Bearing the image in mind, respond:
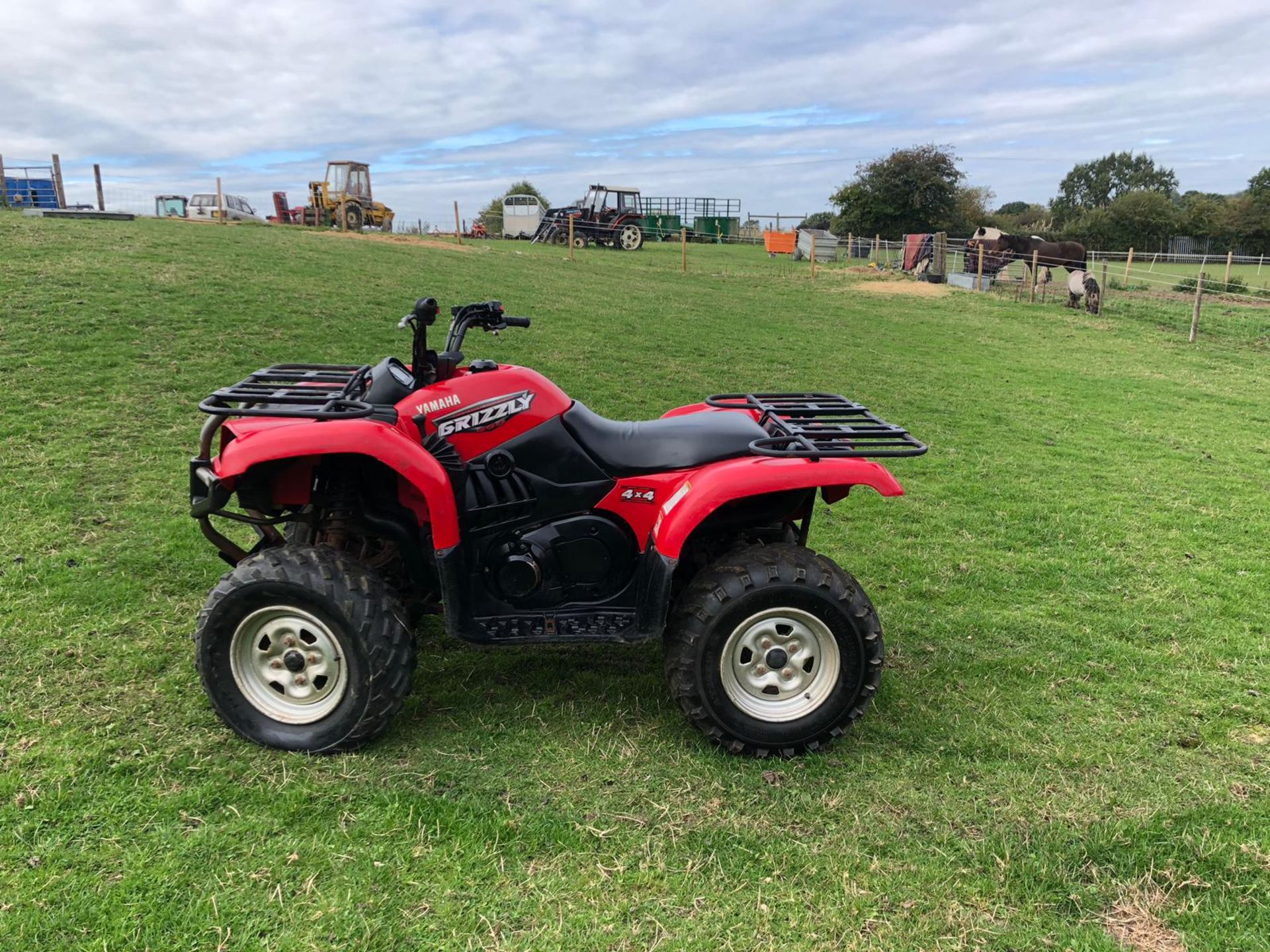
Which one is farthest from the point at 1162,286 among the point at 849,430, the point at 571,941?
the point at 571,941

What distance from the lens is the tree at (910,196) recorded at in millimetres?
47375

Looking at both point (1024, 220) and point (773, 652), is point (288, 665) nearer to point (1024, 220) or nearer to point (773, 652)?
point (773, 652)

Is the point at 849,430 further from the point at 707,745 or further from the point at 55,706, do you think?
the point at 55,706

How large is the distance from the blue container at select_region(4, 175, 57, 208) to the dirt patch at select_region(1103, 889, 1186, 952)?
103ft

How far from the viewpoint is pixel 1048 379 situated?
1154 centimetres

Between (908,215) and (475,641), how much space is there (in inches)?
1966

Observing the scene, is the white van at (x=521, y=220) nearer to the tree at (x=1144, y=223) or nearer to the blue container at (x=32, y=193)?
the blue container at (x=32, y=193)

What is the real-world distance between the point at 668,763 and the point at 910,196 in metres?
50.1

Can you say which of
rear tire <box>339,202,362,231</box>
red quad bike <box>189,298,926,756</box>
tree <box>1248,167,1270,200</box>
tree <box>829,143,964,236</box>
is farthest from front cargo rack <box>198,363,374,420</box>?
tree <box>1248,167,1270,200</box>

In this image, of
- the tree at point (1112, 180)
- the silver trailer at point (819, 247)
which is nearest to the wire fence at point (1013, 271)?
the silver trailer at point (819, 247)

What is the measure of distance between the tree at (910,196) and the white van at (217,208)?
32698 millimetres

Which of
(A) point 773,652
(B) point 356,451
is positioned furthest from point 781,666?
(B) point 356,451

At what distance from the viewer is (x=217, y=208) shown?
1291 inches

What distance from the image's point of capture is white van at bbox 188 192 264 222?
33469 millimetres
